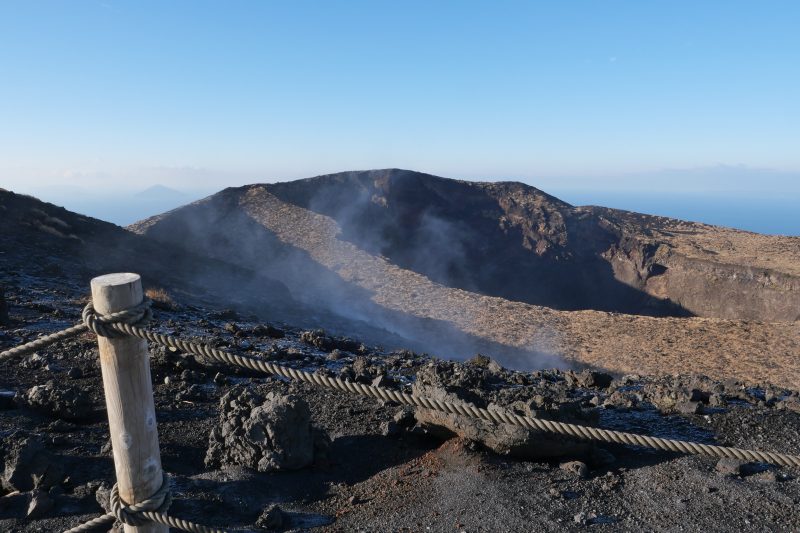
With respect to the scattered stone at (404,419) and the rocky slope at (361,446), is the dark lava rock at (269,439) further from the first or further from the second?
the scattered stone at (404,419)

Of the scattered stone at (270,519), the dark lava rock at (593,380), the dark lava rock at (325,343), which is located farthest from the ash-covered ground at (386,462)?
the dark lava rock at (325,343)

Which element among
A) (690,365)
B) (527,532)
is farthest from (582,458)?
(690,365)

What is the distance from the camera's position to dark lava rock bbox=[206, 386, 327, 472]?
4.86 metres

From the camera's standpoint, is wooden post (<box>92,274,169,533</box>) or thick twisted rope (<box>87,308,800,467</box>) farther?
thick twisted rope (<box>87,308,800,467</box>)

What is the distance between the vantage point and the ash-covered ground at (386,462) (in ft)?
13.4

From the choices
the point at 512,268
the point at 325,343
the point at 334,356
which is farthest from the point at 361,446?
the point at 512,268

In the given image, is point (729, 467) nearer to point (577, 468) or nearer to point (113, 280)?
point (577, 468)

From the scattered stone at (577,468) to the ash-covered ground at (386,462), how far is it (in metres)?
0.01

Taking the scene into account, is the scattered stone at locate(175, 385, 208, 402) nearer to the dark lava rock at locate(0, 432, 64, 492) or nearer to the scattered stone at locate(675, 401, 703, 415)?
the dark lava rock at locate(0, 432, 64, 492)

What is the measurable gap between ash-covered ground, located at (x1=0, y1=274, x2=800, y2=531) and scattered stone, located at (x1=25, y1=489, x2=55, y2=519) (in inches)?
0.8

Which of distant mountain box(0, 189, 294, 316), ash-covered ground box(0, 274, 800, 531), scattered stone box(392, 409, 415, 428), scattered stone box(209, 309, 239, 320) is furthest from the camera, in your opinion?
distant mountain box(0, 189, 294, 316)

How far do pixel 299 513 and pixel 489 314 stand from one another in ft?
51.1

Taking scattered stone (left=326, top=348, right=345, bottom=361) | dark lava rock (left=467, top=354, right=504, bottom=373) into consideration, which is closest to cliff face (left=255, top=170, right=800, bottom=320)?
dark lava rock (left=467, top=354, right=504, bottom=373)

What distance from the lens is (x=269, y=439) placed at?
4.90 metres
